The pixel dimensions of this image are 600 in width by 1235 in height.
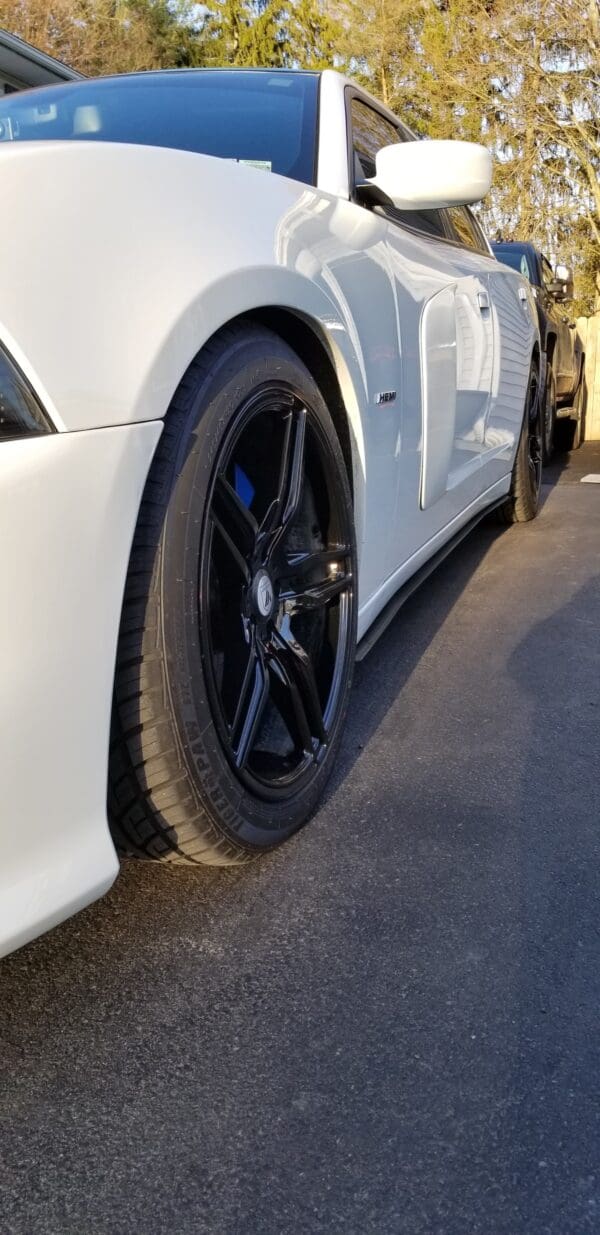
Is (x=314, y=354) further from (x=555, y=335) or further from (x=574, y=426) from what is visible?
(x=574, y=426)

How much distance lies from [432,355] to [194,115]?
795mm

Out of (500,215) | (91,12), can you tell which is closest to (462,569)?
(500,215)

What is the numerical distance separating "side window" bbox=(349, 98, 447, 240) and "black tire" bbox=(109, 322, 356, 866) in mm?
933

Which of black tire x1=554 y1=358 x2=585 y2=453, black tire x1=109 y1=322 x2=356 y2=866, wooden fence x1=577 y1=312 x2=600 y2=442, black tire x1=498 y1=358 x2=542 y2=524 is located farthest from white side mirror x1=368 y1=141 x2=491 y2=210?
wooden fence x1=577 y1=312 x2=600 y2=442

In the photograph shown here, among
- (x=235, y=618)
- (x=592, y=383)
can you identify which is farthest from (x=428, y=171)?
(x=592, y=383)

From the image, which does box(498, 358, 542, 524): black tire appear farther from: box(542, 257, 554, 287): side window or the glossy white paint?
box(542, 257, 554, 287): side window

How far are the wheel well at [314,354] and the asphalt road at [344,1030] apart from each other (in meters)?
0.71

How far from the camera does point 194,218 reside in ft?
4.96

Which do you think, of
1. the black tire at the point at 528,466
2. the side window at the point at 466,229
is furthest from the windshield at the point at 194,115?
the black tire at the point at 528,466

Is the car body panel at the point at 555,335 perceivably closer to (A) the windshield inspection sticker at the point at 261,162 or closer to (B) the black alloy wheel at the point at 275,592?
(A) the windshield inspection sticker at the point at 261,162

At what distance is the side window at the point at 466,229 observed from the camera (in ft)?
12.3

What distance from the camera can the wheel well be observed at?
1834 millimetres

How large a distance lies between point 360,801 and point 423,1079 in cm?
78

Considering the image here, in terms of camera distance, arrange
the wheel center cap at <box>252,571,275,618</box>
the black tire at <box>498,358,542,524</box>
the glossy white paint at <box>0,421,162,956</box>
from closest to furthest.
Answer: the glossy white paint at <box>0,421,162,956</box> → the wheel center cap at <box>252,571,275,618</box> → the black tire at <box>498,358,542,524</box>
